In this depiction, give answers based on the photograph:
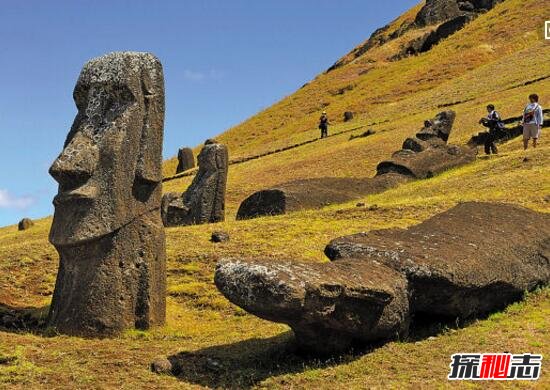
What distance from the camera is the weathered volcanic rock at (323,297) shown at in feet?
28.8

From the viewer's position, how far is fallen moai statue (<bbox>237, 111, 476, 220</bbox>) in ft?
79.6

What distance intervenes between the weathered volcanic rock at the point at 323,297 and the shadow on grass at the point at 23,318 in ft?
14.3

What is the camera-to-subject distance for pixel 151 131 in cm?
1248

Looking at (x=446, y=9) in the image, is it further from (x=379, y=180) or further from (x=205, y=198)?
(x=205, y=198)

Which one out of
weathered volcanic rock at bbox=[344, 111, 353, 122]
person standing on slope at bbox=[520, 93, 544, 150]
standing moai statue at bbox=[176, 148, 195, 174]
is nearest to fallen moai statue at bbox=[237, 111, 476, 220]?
person standing on slope at bbox=[520, 93, 544, 150]

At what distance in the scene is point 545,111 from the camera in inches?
1449

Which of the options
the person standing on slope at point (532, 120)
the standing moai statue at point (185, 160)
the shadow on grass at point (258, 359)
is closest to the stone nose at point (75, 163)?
the shadow on grass at point (258, 359)

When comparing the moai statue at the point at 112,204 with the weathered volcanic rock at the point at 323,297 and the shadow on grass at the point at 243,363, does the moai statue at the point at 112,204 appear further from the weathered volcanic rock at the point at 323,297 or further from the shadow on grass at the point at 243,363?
the weathered volcanic rock at the point at 323,297

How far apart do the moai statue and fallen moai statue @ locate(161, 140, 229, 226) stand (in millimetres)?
11612

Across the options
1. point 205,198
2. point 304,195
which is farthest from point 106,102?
point 304,195

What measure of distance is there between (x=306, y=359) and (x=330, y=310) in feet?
3.95

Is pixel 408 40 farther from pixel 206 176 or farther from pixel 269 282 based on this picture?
pixel 269 282

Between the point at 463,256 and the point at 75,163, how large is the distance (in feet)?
19.8

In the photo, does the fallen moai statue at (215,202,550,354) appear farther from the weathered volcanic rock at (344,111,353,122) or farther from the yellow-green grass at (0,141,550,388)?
the weathered volcanic rock at (344,111,353,122)
